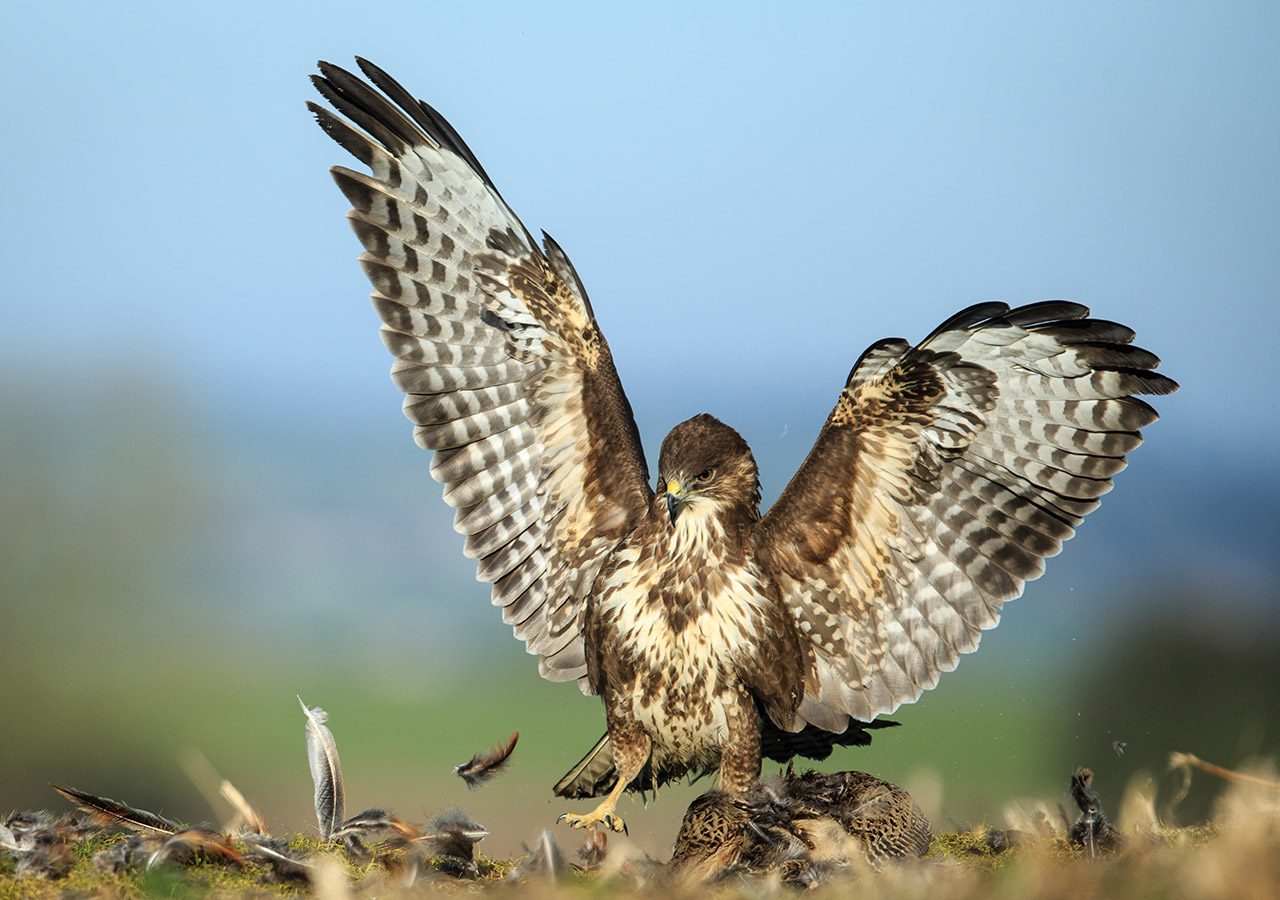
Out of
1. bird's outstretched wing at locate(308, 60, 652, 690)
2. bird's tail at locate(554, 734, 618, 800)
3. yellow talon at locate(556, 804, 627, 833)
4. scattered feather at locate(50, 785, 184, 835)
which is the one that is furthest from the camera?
bird's outstretched wing at locate(308, 60, 652, 690)

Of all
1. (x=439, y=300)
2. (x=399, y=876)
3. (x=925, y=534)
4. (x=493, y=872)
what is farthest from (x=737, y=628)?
(x=439, y=300)

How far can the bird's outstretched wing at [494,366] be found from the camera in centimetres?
595

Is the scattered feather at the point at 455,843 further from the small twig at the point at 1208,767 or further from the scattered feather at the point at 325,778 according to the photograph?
the small twig at the point at 1208,767

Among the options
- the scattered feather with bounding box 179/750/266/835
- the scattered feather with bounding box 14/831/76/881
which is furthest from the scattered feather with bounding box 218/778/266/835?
the scattered feather with bounding box 14/831/76/881

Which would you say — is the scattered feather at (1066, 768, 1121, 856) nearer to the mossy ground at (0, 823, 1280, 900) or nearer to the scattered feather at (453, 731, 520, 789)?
the mossy ground at (0, 823, 1280, 900)

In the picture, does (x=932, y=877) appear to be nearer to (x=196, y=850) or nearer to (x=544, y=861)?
(x=544, y=861)

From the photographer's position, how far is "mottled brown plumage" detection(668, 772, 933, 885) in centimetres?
443

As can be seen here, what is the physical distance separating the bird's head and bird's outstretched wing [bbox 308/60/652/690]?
0.60 meters

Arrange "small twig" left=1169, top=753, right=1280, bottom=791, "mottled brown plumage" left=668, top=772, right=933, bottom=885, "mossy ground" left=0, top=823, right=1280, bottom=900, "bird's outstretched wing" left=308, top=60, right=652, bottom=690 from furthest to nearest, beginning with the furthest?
"bird's outstretched wing" left=308, top=60, right=652, bottom=690 < "mottled brown plumage" left=668, top=772, right=933, bottom=885 < "small twig" left=1169, top=753, right=1280, bottom=791 < "mossy ground" left=0, top=823, right=1280, bottom=900

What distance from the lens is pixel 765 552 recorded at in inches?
216

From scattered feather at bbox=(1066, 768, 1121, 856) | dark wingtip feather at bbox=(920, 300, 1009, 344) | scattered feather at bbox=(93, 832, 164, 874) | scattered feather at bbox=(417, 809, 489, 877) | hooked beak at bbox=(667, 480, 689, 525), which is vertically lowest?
scattered feather at bbox=(1066, 768, 1121, 856)

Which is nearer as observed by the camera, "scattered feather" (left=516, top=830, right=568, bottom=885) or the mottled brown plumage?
"scattered feather" (left=516, top=830, right=568, bottom=885)

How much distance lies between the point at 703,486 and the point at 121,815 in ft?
8.21

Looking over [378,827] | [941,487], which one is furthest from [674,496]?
[378,827]
